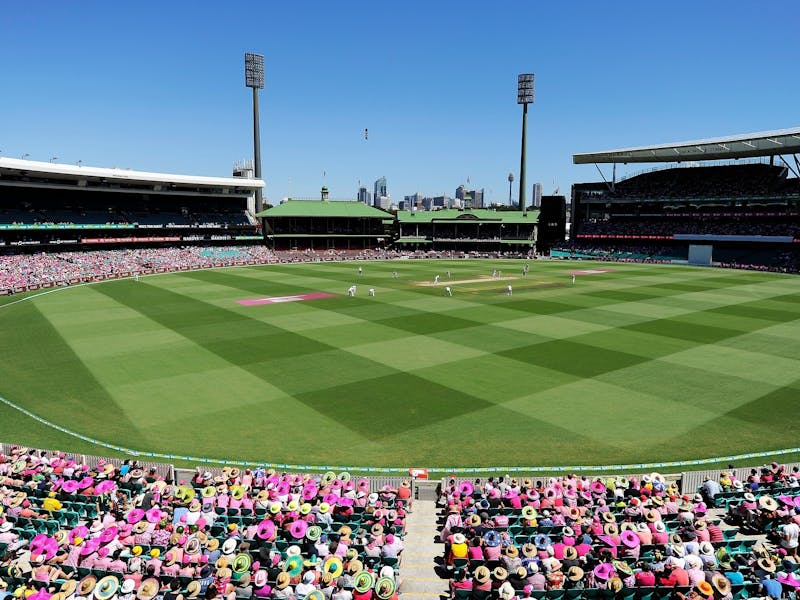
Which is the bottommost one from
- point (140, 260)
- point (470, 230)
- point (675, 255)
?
point (140, 260)

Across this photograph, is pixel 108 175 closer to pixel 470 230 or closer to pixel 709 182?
pixel 470 230

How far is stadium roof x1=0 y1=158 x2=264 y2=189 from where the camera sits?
67000 mm

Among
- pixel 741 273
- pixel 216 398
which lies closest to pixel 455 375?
pixel 216 398

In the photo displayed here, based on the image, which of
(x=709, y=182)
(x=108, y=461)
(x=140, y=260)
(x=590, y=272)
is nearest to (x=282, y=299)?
(x=108, y=461)

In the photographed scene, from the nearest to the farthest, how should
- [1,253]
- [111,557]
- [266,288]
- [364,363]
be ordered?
[111,557]
[364,363]
[266,288]
[1,253]

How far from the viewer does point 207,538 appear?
9.53 m

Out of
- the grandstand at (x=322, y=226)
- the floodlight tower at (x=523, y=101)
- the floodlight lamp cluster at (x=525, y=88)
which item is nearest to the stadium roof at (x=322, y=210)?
the grandstand at (x=322, y=226)

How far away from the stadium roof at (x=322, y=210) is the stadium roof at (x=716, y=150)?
1662 inches

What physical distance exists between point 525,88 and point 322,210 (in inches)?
2217

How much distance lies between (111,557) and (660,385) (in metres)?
21.7

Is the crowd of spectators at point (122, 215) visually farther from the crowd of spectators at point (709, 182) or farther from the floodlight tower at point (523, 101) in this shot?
the crowd of spectators at point (709, 182)

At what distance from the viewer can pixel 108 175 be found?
7756cm

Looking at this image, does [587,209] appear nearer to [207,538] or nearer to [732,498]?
[732,498]

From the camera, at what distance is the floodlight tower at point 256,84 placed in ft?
336
